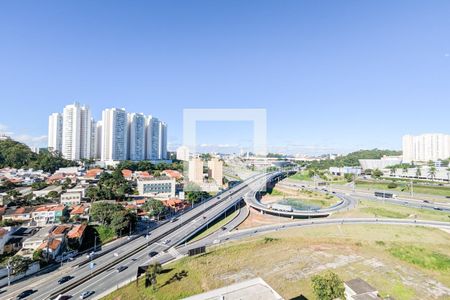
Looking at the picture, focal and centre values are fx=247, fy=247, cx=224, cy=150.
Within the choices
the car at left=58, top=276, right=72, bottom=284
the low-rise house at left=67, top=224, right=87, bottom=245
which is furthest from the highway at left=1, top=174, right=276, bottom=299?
the low-rise house at left=67, top=224, right=87, bottom=245

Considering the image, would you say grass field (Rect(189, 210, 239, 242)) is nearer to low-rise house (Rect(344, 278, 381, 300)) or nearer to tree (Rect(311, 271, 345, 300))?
tree (Rect(311, 271, 345, 300))

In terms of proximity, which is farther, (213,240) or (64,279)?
(213,240)

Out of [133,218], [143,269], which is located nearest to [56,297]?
[143,269]

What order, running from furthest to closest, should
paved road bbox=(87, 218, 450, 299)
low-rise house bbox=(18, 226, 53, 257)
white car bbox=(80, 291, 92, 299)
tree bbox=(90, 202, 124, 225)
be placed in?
tree bbox=(90, 202, 124, 225) → low-rise house bbox=(18, 226, 53, 257) → paved road bbox=(87, 218, 450, 299) → white car bbox=(80, 291, 92, 299)

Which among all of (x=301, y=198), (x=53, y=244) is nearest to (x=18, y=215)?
(x=53, y=244)

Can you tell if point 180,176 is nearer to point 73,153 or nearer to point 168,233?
point 168,233

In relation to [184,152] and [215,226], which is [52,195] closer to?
[215,226]
